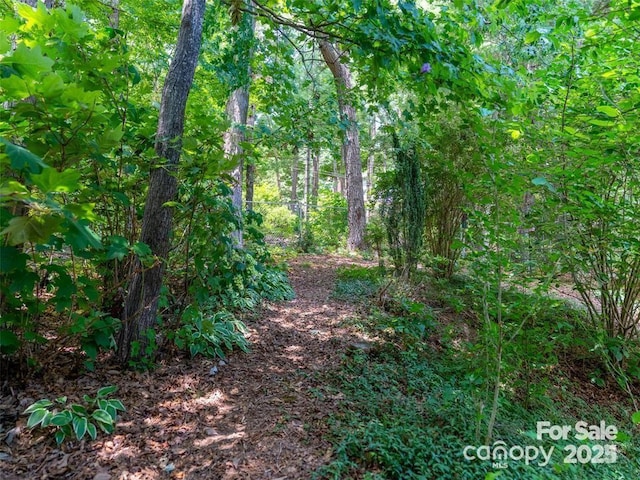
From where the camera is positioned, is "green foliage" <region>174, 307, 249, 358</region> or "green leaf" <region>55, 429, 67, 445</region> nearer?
"green leaf" <region>55, 429, 67, 445</region>

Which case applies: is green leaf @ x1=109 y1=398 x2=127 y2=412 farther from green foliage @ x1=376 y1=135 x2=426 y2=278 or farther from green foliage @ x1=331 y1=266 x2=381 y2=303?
green foliage @ x1=376 y1=135 x2=426 y2=278

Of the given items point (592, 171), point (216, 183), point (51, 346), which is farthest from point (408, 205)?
point (51, 346)

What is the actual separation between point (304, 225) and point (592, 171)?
788 centimetres

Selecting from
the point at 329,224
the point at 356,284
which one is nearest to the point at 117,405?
the point at 356,284

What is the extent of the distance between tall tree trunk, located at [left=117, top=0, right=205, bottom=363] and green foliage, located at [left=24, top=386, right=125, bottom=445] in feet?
1.42

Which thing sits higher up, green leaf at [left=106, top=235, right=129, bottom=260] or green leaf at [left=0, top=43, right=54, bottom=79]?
green leaf at [left=0, top=43, right=54, bottom=79]

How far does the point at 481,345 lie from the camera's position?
226cm

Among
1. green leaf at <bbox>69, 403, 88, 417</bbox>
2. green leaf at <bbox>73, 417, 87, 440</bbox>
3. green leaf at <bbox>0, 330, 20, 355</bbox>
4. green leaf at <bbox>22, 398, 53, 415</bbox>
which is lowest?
green leaf at <bbox>73, 417, 87, 440</bbox>

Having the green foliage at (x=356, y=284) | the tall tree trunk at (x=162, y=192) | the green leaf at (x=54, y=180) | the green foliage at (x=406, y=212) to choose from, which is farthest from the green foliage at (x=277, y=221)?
the green leaf at (x=54, y=180)

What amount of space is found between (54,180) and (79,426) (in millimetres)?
1328

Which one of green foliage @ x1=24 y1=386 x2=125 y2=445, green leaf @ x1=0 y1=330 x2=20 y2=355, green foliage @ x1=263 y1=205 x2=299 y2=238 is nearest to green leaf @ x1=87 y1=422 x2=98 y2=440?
green foliage @ x1=24 y1=386 x2=125 y2=445

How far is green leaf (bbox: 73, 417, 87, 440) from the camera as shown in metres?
1.76

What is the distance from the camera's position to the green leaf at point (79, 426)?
176 centimetres

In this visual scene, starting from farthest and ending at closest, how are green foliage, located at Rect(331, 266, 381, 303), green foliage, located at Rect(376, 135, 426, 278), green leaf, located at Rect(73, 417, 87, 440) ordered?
green foliage, located at Rect(331, 266, 381, 303)
green foliage, located at Rect(376, 135, 426, 278)
green leaf, located at Rect(73, 417, 87, 440)
